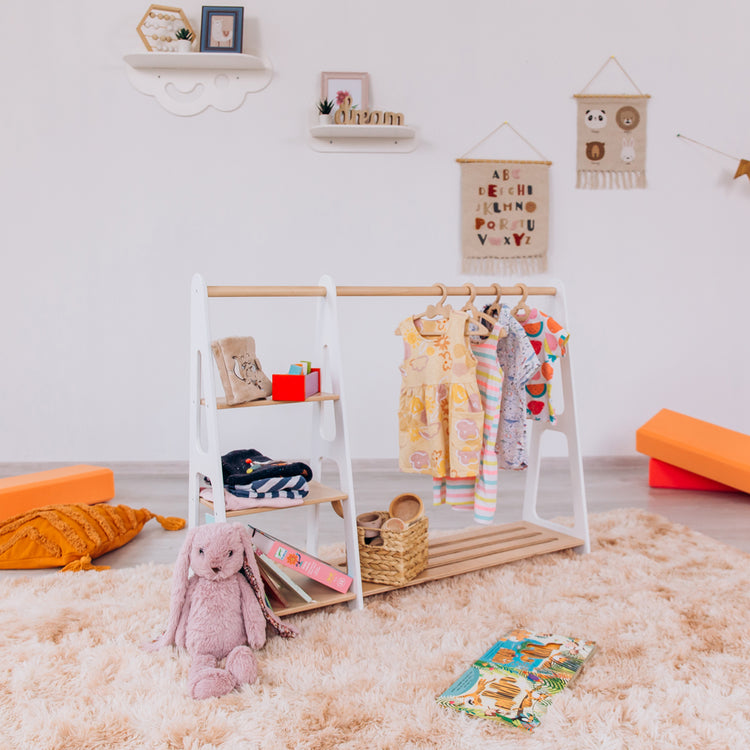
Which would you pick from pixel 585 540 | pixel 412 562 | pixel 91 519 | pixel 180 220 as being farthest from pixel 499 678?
pixel 180 220

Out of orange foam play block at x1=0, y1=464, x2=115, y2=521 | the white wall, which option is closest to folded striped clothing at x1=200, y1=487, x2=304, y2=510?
orange foam play block at x1=0, y1=464, x2=115, y2=521

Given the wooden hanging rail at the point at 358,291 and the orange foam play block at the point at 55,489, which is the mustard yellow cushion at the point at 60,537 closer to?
the orange foam play block at the point at 55,489

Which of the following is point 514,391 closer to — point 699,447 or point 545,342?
point 545,342

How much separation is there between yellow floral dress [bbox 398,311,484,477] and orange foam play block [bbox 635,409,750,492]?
1570mm

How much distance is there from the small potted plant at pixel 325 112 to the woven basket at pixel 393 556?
2.14 meters

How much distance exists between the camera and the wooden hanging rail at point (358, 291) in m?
1.84

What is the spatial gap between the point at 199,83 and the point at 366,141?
2.76 ft

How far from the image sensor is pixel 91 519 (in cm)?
240

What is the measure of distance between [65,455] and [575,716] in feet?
9.66

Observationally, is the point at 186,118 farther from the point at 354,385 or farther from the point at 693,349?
the point at 693,349

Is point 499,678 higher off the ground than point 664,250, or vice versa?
point 664,250

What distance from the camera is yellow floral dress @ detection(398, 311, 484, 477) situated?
2029 mm

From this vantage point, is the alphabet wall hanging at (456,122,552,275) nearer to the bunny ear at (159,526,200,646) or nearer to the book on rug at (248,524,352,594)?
the book on rug at (248,524,352,594)

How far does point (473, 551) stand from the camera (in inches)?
90.3
